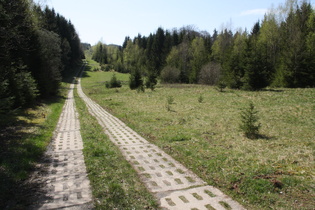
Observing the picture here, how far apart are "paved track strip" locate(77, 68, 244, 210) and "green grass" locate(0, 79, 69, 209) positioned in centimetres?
307

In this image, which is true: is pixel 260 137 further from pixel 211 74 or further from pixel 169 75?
pixel 169 75

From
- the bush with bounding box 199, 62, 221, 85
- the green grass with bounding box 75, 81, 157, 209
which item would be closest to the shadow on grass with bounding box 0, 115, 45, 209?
the green grass with bounding box 75, 81, 157, 209

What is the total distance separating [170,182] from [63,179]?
3042 mm

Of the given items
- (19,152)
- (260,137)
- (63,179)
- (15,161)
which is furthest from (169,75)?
(63,179)

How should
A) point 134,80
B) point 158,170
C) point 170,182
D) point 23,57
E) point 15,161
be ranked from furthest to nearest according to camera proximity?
point 134,80, point 23,57, point 15,161, point 158,170, point 170,182

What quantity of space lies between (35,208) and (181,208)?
3158mm

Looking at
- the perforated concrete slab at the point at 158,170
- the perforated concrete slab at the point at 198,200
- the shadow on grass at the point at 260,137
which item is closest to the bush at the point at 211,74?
the shadow on grass at the point at 260,137

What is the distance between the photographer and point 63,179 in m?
5.66

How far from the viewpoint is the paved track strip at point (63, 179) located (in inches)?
178

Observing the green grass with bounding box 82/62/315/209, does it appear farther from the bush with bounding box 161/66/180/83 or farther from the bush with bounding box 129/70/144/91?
the bush with bounding box 161/66/180/83

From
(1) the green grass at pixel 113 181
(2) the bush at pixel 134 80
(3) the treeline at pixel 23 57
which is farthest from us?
(2) the bush at pixel 134 80

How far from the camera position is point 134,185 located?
531 centimetres

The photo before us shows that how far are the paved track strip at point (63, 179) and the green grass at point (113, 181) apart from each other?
227mm

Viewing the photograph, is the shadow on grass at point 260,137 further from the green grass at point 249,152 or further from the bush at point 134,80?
the bush at point 134,80
